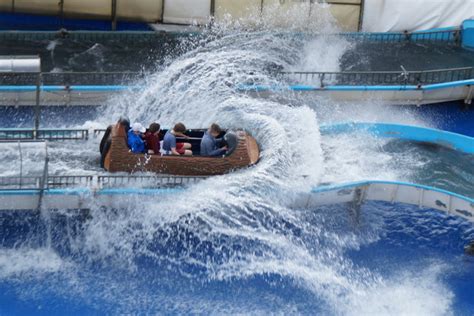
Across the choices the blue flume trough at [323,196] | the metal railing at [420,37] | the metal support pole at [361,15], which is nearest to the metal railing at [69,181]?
the blue flume trough at [323,196]

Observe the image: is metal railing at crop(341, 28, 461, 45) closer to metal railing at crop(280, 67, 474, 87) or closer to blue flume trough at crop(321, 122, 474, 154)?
metal railing at crop(280, 67, 474, 87)

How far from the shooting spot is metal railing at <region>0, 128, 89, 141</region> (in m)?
14.4

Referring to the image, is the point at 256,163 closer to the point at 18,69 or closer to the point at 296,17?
the point at 18,69

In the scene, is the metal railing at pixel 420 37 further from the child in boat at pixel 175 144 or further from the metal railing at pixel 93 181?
the metal railing at pixel 93 181

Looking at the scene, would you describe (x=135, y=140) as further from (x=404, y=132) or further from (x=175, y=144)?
(x=404, y=132)

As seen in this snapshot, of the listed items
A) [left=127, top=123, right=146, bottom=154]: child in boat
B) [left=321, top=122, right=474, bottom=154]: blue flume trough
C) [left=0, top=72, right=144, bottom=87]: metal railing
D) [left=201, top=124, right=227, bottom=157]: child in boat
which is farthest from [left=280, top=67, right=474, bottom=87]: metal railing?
[left=127, top=123, right=146, bottom=154]: child in boat

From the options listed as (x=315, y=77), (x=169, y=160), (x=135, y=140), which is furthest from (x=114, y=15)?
(x=169, y=160)

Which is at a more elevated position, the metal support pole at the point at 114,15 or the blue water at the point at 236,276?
the metal support pole at the point at 114,15

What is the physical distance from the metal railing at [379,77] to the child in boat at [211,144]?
11.8 feet

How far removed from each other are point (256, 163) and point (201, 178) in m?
1.01

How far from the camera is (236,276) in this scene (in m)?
13.2

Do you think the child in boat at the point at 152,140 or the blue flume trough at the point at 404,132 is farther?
the blue flume trough at the point at 404,132

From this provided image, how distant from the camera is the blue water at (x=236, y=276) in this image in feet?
41.5

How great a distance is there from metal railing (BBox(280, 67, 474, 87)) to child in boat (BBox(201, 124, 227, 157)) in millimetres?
3604
